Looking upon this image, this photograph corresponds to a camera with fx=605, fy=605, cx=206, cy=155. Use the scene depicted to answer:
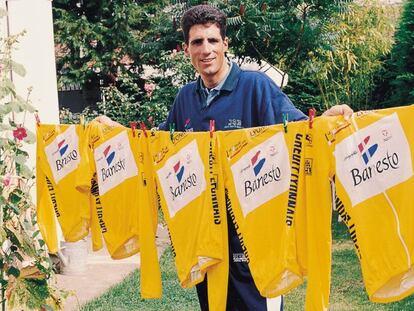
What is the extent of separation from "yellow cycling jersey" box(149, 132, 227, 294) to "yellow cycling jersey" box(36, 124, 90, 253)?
0.60 m

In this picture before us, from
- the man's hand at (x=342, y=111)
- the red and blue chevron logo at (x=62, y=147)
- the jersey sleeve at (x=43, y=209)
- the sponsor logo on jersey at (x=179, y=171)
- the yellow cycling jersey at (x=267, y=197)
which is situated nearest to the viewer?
the man's hand at (x=342, y=111)

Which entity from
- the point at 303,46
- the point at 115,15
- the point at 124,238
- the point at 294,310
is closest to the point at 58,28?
the point at 115,15

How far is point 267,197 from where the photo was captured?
107 inches

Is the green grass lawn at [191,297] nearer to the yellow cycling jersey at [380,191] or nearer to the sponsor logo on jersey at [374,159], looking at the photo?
the yellow cycling jersey at [380,191]

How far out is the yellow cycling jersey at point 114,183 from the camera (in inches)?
127

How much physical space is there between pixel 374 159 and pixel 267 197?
0.51 m

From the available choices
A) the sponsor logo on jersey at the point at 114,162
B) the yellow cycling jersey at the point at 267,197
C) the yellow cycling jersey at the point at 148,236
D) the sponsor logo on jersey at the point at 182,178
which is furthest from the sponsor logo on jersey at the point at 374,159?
the sponsor logo on jersey at the point at 114,162

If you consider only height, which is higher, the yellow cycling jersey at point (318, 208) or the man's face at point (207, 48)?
the man's face at point (207, 48)

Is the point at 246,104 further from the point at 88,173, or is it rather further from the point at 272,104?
the point at 88,173

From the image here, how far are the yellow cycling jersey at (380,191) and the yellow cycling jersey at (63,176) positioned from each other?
5.04ft

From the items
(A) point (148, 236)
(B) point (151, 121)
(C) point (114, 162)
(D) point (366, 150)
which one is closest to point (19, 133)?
(C) point (114, 162)

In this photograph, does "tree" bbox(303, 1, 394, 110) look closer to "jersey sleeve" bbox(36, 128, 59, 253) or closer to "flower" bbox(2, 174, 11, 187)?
"jersey sleeve" bbox(36, 128, 59, 253)

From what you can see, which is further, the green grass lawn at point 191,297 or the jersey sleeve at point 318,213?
the green grass lawn at point 191,297

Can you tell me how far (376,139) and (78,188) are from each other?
66.3 inches
